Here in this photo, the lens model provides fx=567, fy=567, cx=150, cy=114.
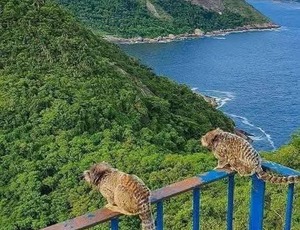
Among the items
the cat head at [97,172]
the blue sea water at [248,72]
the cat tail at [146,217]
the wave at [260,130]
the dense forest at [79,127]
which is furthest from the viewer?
the blue sea water at [248,72]

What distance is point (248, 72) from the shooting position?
184ft

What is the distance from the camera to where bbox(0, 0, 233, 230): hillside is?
21516mm

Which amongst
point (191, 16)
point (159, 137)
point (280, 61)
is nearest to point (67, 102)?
point (159, 137)

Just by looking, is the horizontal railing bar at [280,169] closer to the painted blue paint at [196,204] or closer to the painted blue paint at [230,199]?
the painted blue paint at [230,199]

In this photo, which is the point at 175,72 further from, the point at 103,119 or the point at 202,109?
the point at 103,119

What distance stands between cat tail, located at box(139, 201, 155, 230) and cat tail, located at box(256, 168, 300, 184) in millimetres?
826

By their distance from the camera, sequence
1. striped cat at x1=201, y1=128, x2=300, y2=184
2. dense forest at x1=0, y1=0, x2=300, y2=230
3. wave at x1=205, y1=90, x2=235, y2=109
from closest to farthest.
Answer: striped cat at x1=201, y1=128, x2=300, y2=184 < dense forest at x1=0, y1=0, x2=300, y2=230 < wave at x1=205, y1=90, x2=235, y2=109

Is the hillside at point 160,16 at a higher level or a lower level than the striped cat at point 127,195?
lower

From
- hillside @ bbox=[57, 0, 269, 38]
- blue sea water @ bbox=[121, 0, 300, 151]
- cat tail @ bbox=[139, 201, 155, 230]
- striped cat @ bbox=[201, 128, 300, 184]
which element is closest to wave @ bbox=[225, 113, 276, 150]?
blue sea water @ bbox=[121, 0, 300, 151]

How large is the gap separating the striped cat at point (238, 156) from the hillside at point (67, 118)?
1527 cm

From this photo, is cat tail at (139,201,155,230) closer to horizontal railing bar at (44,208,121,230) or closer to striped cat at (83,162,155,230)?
striped cat at (83,162,155,230)

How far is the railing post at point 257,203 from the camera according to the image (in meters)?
3.52

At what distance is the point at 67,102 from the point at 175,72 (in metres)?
31.3

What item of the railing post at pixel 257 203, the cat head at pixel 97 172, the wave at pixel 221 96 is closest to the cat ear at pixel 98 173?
the cat head at pixel 97 172
